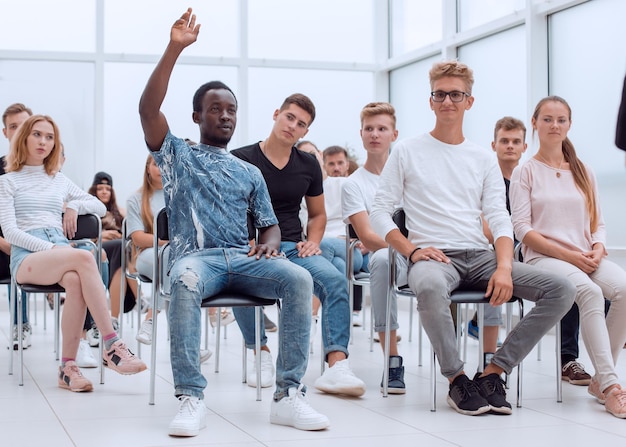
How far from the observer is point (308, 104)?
11.2 feet

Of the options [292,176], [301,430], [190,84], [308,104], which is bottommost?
[301,430]

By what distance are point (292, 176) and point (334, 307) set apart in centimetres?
57

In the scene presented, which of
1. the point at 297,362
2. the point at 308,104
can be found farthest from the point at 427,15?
the point at 297,362

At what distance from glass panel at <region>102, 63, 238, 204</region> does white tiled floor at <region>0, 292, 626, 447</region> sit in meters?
4.08

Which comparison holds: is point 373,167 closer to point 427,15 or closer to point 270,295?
point 270,295

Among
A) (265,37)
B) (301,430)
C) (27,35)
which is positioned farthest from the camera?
(265,37)

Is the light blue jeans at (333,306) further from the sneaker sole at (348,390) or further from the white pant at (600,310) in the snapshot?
the white pant at (600,310)

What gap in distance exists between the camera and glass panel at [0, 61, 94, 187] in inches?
291

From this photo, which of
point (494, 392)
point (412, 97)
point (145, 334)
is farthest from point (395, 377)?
point (412, 97)

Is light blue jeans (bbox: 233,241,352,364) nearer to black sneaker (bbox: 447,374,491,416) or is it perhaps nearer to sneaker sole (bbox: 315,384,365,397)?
sneaker sole (bbox: 315,384,365,397)

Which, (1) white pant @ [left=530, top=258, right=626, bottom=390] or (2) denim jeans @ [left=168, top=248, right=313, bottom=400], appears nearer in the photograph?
(2) denim jeans @ [left=168, top=248, right=313, bottom=400]

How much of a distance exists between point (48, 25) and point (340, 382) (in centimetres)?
549

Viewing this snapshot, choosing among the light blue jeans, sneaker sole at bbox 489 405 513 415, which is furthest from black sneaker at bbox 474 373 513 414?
the light blue jeans

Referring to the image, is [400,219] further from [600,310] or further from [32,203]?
[32,203]
